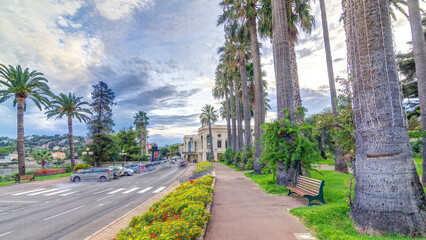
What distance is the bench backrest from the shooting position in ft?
24.4

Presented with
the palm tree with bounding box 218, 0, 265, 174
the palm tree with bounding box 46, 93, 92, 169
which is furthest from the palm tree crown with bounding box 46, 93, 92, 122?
the palm tree with bounding box 218, 0, 265, 174

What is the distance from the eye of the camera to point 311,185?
8078 millimetres

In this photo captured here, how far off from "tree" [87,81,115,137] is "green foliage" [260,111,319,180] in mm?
45485

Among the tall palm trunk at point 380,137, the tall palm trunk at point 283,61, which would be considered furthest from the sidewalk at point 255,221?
the tall palm trunk at point 283,61

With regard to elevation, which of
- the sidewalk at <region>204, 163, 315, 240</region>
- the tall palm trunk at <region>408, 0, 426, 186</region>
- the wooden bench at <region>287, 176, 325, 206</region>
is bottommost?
the sidewalk at <region>204, 163, 315, 240</region>

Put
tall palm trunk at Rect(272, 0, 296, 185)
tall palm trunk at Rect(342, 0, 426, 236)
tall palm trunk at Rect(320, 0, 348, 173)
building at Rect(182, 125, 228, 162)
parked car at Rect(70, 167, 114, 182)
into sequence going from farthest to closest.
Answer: building at Rect(182, 125, 228, 162), parked car at Rect(70, 167, 114, 182), tall palm trunk at Rect(320, 0, 348, 173), tall palm trunk at Rect(272, 0, 296, 185), tall palm trunk at Rect(342, 0, 426, 236)

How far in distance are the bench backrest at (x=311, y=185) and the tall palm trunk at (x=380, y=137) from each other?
7.75ft

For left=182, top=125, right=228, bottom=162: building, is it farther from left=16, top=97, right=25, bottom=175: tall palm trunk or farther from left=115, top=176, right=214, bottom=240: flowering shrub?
left=115, top=176, right=214, bottom=240: flowering shrub

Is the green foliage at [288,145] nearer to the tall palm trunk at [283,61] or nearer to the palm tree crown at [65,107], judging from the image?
the tall palm trunk at [283,61]

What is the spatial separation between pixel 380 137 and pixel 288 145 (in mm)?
6337

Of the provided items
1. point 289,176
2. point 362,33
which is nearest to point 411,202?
point 362,33

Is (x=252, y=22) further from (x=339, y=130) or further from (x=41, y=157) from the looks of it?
(x=41, y=157)

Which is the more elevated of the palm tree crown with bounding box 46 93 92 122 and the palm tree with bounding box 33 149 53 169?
the palm tree crown with bounding box 46 93 92 122

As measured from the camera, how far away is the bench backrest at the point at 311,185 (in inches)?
293
